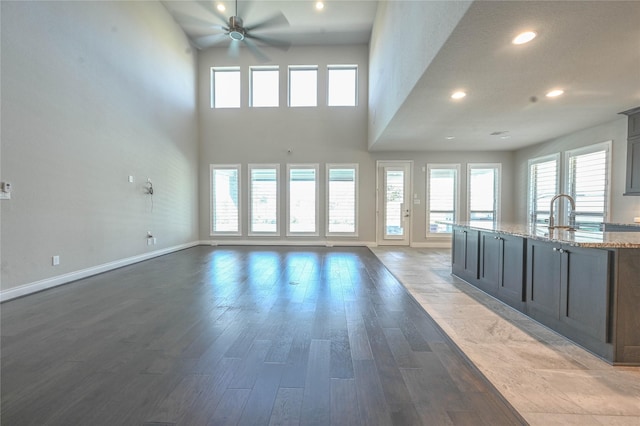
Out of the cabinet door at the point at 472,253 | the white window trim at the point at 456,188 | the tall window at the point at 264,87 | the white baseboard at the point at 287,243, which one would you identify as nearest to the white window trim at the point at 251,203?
the white baseboard at the point at 287,243

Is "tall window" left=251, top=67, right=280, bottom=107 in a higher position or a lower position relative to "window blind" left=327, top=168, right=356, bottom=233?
higher

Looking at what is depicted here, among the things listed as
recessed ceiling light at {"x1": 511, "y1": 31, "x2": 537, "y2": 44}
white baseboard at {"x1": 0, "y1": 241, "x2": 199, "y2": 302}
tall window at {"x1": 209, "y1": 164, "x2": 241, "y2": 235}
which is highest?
recessed ceiling light at {"x1": 511, "y1": 31, "x2": 537, "y2": 44}

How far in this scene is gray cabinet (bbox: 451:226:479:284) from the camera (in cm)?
371

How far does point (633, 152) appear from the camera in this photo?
13.8 feet

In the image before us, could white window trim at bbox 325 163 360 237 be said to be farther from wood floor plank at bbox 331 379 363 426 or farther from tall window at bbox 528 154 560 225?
wood floor plank at bbox 331 379 363 426

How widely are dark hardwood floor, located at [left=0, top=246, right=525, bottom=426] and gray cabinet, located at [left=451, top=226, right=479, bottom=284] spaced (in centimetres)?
108

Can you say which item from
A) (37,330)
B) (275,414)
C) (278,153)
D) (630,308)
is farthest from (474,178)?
(37,330)

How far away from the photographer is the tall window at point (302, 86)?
7.69 meters

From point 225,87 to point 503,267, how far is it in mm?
7902

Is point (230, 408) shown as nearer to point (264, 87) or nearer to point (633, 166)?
point (633, 166)

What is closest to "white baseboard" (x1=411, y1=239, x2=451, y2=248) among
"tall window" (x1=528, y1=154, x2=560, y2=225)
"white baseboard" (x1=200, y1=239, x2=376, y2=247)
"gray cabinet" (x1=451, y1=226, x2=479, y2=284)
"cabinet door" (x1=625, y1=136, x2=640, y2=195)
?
"white baseboard" (x1=200, y1=239, x2=376, y2=247)

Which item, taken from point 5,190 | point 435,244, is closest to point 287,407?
point 5,190

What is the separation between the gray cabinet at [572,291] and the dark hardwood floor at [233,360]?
1.00 meters

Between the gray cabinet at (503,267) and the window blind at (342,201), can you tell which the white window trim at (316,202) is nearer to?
the window blind at (342,201)
